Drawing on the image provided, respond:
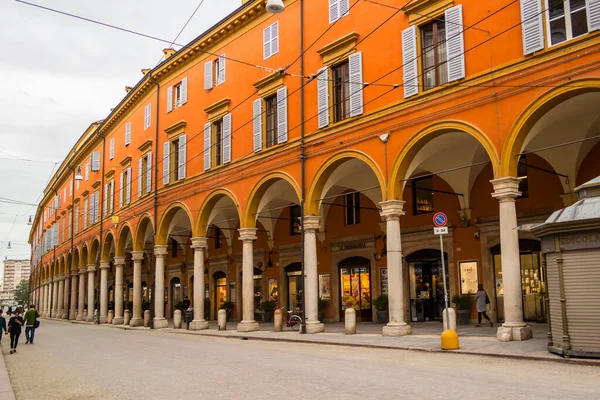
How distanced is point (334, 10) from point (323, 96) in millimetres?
2823

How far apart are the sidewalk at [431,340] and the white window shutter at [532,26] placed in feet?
21.8

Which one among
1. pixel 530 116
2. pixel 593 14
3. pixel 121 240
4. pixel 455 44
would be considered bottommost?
pixel 121 240

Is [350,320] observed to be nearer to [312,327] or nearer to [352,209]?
[312,327]

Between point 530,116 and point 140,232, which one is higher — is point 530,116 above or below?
above

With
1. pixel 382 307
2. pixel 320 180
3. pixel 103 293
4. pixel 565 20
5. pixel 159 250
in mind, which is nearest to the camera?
pixel 565 20

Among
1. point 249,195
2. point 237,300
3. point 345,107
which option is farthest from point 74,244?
point 345,107

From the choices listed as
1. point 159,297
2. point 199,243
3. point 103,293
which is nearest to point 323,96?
point 199,243

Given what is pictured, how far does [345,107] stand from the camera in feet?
63.8

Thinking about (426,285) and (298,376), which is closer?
(298,376)

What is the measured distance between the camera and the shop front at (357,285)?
23.9 metres

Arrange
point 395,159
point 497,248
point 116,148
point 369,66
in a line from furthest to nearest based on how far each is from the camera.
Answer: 1. point 116,148
2. point 497,248
3. point 369,66
4. point 395,159

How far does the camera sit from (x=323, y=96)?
65.3 feet

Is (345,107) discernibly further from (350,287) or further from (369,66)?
(350,287)

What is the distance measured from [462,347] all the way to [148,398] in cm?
729
